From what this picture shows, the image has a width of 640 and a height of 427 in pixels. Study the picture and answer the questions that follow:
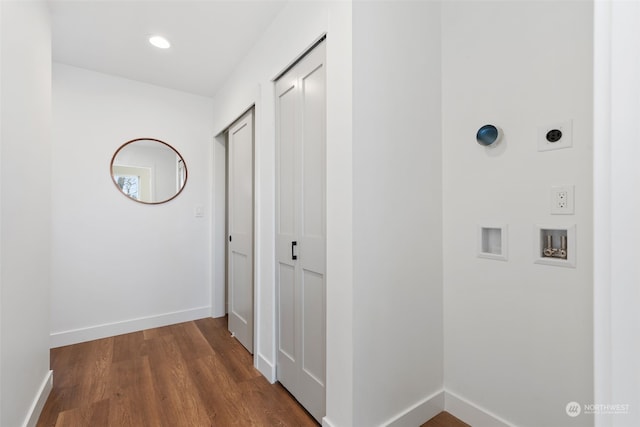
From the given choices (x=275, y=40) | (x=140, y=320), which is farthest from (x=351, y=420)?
(x=140, y=320)

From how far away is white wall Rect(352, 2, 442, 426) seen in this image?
4.51 ft

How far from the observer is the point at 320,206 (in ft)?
5.32

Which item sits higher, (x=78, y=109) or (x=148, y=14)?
(x=148, y=14)

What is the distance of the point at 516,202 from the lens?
4.73 ft

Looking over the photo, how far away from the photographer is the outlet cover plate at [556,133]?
1.26 m

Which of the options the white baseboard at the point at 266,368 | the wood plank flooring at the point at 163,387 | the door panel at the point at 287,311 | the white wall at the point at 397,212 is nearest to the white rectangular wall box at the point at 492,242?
the white wall at the point at 397,212

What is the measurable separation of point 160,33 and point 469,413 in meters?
3.26

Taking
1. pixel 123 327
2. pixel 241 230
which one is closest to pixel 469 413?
pixel 241 230

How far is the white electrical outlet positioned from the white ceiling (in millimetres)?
1916

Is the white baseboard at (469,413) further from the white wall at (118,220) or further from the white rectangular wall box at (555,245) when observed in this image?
the white wall at (118,220)

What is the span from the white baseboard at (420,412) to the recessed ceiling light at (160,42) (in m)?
2.99

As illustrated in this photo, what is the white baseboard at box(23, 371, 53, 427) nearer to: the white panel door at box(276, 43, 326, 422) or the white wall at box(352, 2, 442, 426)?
the white panel door at box(276, 43, 326, 422)

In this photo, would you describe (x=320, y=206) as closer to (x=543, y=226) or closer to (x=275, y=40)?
(x=543, y=226)

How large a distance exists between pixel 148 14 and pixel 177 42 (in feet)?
1.06
